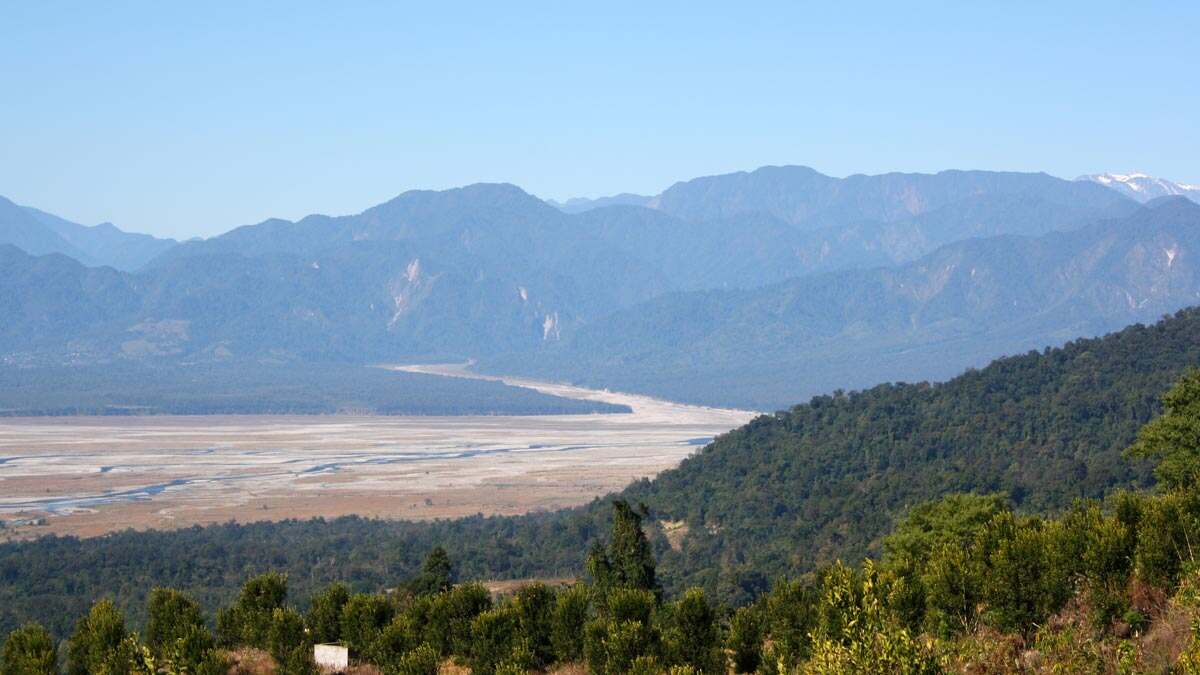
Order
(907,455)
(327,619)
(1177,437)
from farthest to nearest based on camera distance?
(907,455), (1177,437), (327,619)

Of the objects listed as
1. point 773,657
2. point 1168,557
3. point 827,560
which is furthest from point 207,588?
point 1168,557

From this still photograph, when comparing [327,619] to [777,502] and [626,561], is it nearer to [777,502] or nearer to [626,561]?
[626,561]

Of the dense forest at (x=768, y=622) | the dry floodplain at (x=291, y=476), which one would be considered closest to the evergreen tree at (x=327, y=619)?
the dense forest at (x=768, y=622)

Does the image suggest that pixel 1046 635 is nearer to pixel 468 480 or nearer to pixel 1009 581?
pixel 1009 581

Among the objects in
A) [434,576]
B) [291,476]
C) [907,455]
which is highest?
[907,455]

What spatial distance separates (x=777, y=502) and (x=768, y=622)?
2600 inches

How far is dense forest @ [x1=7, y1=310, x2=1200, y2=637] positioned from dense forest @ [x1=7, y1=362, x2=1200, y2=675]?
37327mm

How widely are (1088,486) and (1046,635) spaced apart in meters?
60.2

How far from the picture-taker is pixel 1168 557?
33688mm

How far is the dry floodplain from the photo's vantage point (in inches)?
5064

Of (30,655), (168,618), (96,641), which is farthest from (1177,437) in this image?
(30,655)

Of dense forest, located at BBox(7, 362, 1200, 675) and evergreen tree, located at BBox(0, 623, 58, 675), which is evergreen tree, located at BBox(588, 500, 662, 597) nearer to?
dense forest, located at BBox(7, 362, 1200, 675)

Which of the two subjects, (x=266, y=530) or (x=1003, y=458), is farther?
(x=266, y=530)

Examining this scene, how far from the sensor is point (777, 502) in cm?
10675
